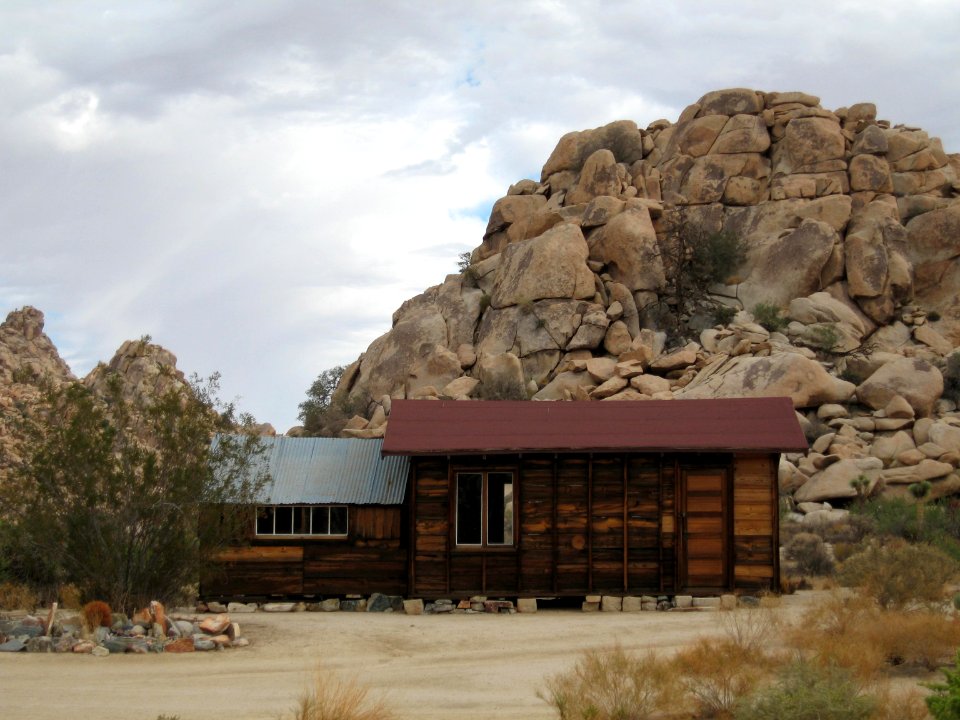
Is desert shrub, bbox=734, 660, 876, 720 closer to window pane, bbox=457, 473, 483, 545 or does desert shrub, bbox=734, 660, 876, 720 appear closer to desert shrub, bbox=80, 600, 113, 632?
desert shrub, bbox=80, 600, 113, 632

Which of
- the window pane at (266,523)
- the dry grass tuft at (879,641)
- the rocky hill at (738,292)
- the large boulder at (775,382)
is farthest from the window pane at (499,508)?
the large boulder at (775,382)

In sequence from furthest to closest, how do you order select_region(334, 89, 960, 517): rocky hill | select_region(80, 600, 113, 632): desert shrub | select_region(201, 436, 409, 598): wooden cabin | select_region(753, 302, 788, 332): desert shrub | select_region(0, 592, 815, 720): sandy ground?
select_region(753, 302, 788, 332): desert shrub
select_region(334, 89, 960, 517): rocky hill
select_region(201, 436, 409, 598): wooden cabin
select_region(80, 600, 113, 632): desert shrub
select_region(0, 592, 815, 720): sandy ground

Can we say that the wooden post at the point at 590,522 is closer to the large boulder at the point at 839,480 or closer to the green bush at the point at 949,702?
the green bush at the point at 949,702

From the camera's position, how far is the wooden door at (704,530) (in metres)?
22.5

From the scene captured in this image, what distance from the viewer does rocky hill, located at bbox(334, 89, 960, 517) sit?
126 feet

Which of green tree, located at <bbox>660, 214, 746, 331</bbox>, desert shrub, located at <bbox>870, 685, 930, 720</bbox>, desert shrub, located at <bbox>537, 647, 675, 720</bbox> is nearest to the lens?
desert shrub, located at <bbox>870, 685, 930, 720</bbox>

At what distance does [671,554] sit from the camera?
22500 mm

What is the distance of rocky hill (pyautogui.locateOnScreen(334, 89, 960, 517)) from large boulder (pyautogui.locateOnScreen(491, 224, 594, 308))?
Result: 91 mm

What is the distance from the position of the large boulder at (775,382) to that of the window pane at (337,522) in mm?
17861

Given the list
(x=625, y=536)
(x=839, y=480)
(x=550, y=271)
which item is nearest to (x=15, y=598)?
(x=625, y=536)

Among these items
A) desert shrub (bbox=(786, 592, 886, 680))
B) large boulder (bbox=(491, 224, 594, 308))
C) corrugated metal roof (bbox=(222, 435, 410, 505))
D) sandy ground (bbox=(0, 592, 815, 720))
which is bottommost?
sandy ground (bbox=(0, 592, 815, 720))

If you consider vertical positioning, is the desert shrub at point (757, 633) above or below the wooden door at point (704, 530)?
below

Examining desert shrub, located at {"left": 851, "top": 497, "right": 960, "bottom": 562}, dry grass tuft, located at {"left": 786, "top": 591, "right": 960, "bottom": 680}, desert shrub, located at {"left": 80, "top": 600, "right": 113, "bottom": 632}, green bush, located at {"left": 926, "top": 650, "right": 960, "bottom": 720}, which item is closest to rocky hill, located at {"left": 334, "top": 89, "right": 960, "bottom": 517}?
desert shrub, located at {"left": 851, "top": 497, "right": 960, "bottom": 562}

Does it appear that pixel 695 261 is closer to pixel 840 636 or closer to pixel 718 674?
pixel 840 636
